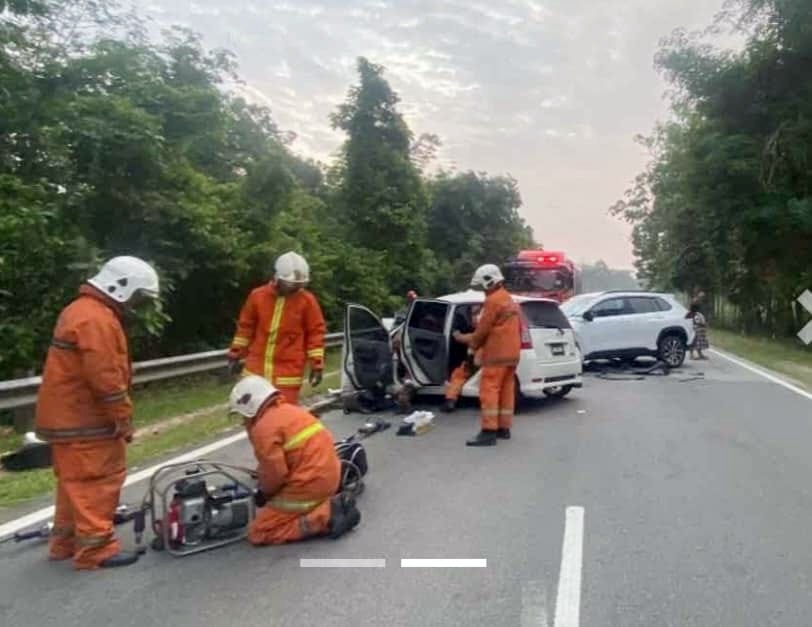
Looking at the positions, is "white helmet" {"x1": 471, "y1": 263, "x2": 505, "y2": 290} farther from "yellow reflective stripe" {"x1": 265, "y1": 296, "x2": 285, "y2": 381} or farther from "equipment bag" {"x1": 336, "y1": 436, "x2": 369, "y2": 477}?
"equipment bag" {"x1": 336, "y1": 436, "x2": 369, "y2": 477}

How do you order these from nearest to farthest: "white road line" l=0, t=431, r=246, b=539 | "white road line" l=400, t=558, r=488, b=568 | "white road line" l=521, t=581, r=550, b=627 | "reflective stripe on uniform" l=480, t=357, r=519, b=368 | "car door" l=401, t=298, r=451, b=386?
"white road line" l=521, t=581, r=550, b=627
"white road line" l=400, t=558, r=488, b=568
"white road line" l=0, t=431, r=246, b=539
"reflective stripe on uniform" l=480, t=357, r=519, b=368
"car door" l=401, t=298, r=451, b=386

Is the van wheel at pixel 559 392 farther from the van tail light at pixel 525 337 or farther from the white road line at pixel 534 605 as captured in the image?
the white road line at pixel 534 605

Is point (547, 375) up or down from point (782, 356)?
up

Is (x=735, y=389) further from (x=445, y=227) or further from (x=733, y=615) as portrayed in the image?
(x=445, y=227)

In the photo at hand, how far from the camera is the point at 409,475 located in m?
7.57

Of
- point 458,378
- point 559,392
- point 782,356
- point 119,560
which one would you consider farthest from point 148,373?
point 782,356

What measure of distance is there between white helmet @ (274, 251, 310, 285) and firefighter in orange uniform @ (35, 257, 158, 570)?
2.08 metres

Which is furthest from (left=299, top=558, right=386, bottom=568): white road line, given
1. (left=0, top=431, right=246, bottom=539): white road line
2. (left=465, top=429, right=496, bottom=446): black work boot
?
(left=465, top=429, right=496, bottom=446): black work boot

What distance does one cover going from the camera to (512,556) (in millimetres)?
5203

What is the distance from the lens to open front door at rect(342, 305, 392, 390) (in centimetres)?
1088

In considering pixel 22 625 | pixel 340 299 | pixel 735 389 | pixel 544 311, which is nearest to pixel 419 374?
pixel 544 311

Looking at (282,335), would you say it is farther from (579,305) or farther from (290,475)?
(579,305)

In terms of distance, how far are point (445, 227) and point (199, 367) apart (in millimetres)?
42430

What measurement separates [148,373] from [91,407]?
293 inches
